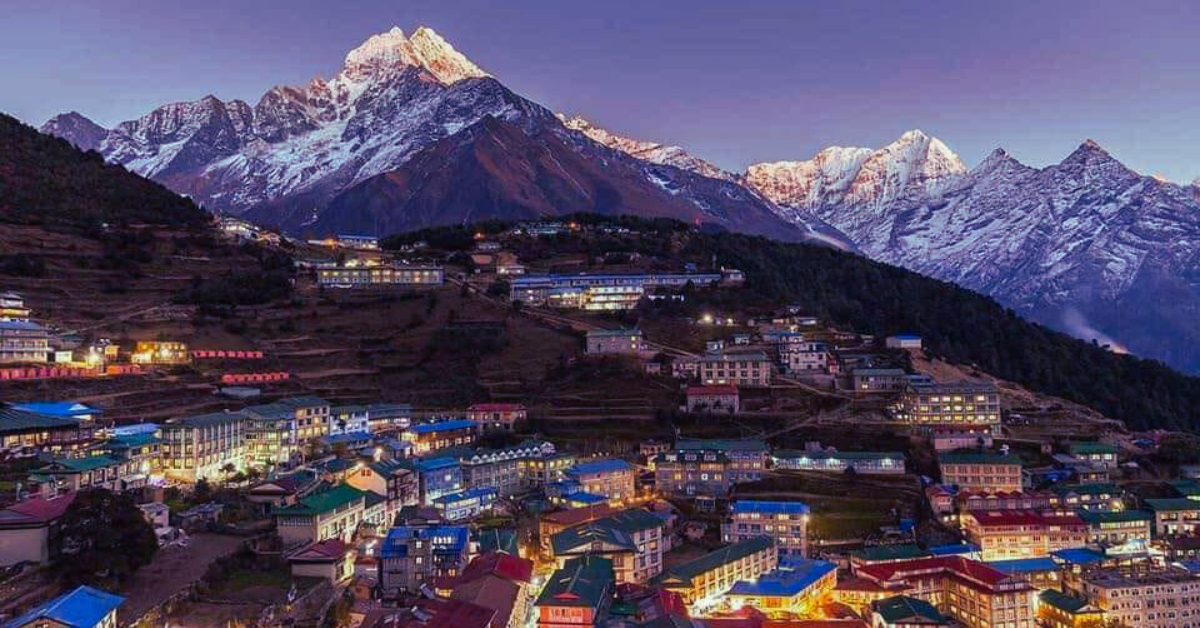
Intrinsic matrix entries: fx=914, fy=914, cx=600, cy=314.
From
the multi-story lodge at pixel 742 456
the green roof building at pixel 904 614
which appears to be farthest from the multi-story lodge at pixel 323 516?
the green roof building at pixel 904 614

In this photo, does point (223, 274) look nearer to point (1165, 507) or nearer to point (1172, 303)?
point (1165, 507)

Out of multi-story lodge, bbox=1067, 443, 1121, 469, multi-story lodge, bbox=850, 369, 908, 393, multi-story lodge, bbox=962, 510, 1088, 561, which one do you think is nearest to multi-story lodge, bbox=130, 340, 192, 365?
multi-story lodge, bbox=850, 369, 908, 393

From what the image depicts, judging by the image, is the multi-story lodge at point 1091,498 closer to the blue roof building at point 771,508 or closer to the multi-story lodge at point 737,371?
the blue roof building at point 771,508

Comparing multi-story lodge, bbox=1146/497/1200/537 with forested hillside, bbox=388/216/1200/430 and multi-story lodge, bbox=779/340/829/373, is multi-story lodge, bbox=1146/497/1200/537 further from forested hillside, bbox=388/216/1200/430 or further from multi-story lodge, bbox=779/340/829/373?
forested hillside, bbox=388/216/1200/430

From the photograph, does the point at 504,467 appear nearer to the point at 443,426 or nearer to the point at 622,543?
the point at 443,426

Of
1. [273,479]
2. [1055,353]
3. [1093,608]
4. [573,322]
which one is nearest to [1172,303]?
[1055,353]

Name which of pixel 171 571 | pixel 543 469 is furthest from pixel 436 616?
pixel 543 469
